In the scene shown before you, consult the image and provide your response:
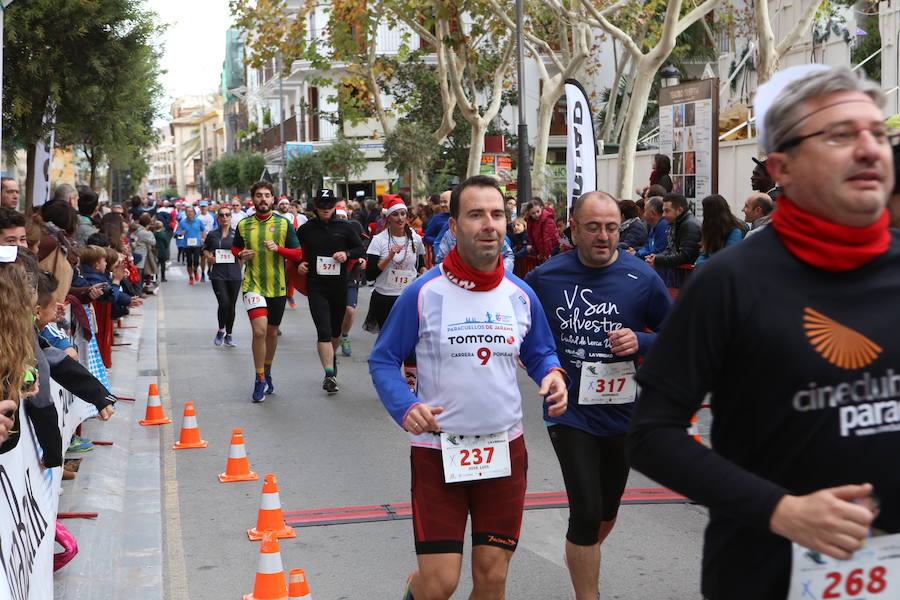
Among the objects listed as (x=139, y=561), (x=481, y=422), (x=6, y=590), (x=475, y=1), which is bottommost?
(x=139, y=561)

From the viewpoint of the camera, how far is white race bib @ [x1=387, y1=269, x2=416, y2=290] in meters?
12.8

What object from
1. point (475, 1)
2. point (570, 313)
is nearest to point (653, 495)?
point (570, 313)

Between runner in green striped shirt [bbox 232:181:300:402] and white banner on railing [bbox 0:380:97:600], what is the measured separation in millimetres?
5841

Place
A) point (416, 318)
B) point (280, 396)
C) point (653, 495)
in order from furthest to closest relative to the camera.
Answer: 1. point (280, 396)
2. point (653, 495)
3. point (416, 318)

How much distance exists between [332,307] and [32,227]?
3947mm

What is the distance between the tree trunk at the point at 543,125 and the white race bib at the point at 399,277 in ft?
41.3

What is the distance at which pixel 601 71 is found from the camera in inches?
1961

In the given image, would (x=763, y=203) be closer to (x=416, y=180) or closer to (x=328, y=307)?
(x=328, y=307)

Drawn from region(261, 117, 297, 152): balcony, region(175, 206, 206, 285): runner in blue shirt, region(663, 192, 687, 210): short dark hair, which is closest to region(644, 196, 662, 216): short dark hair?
region(663, 192, 687, 210): short dark hair

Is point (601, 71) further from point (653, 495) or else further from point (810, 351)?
point (810, 351)

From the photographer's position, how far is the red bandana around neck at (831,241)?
7.27ft

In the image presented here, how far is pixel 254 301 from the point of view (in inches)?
466

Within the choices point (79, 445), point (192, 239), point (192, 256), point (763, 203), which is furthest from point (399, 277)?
point (192, 256)

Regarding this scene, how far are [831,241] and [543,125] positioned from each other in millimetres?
24363
